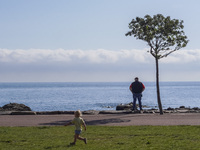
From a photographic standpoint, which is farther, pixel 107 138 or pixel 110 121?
pixel 110 121

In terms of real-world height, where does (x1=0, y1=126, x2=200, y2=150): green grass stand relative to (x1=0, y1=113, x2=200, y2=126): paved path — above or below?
below

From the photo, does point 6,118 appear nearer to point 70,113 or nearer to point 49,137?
point 70,113

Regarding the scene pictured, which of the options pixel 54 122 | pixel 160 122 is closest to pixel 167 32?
pixel 160 122

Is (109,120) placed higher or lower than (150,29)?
lower

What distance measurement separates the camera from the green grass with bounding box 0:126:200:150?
11492 mm

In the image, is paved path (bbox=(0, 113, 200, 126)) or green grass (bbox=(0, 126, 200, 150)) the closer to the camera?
green grass (bbox=(0, 126, 200, 150))

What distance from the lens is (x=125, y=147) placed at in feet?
37.3

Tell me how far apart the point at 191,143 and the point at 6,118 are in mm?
10871

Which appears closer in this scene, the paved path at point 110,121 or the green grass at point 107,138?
the green grass at point 107,138

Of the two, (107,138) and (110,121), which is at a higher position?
(110,121)

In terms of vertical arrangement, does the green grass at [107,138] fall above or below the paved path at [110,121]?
below

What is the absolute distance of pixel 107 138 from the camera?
43.0ft

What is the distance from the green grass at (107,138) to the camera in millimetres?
11492

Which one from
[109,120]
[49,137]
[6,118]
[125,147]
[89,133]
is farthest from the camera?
[6,118]
